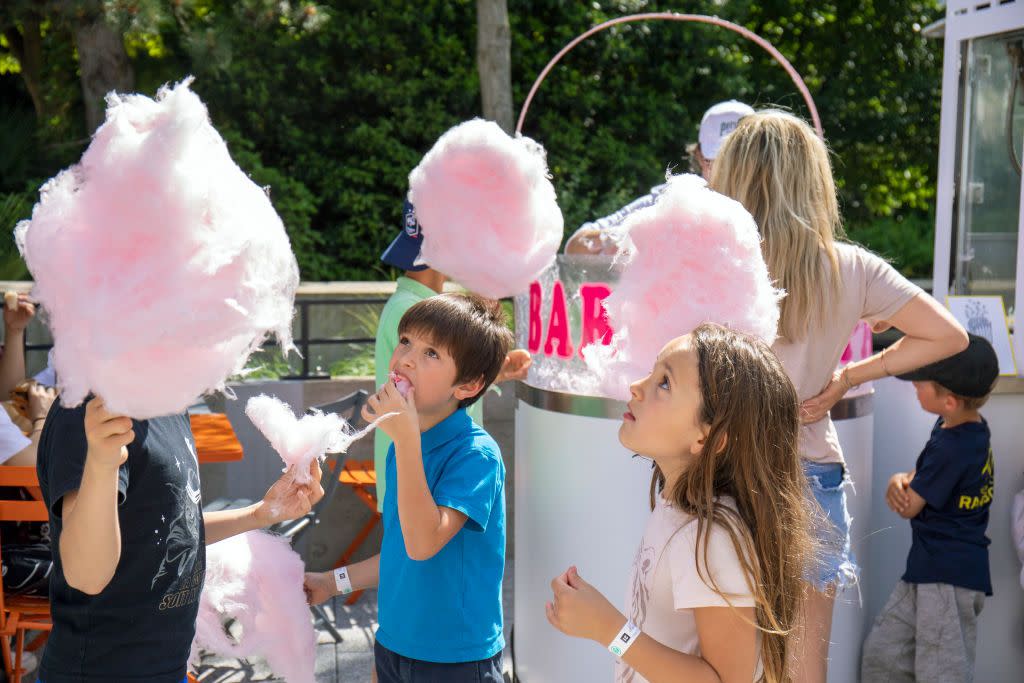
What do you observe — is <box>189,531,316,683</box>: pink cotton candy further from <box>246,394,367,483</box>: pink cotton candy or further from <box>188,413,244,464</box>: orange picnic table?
<box>188,413,244,464</box>: orange picnic table

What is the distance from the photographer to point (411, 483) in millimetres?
1857

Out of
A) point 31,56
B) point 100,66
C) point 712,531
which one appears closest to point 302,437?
point 712,531

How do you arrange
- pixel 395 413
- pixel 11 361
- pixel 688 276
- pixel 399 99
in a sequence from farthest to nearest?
pixel 399 99 < pixel 11 361 < pixel 688 276 < pixel 395 413

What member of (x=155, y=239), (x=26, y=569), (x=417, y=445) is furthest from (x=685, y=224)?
(x=26, y=569)

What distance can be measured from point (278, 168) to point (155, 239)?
10197 mm

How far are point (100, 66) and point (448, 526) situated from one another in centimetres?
926

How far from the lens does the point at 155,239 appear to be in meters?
1.40

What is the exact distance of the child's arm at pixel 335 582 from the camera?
89.0 inches

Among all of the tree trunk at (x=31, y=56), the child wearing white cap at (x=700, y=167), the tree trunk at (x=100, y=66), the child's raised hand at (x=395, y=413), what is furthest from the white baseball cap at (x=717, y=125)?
the tree trunk at (x=31, y=56)

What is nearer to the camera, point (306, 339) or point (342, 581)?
point (342, 581)

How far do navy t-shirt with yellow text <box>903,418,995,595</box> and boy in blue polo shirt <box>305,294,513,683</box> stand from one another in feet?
5.36

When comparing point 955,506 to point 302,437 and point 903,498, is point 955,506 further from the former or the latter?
point 302,437

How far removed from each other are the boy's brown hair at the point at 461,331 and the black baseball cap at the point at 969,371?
59.5 inches

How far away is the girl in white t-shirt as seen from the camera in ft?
5.11
